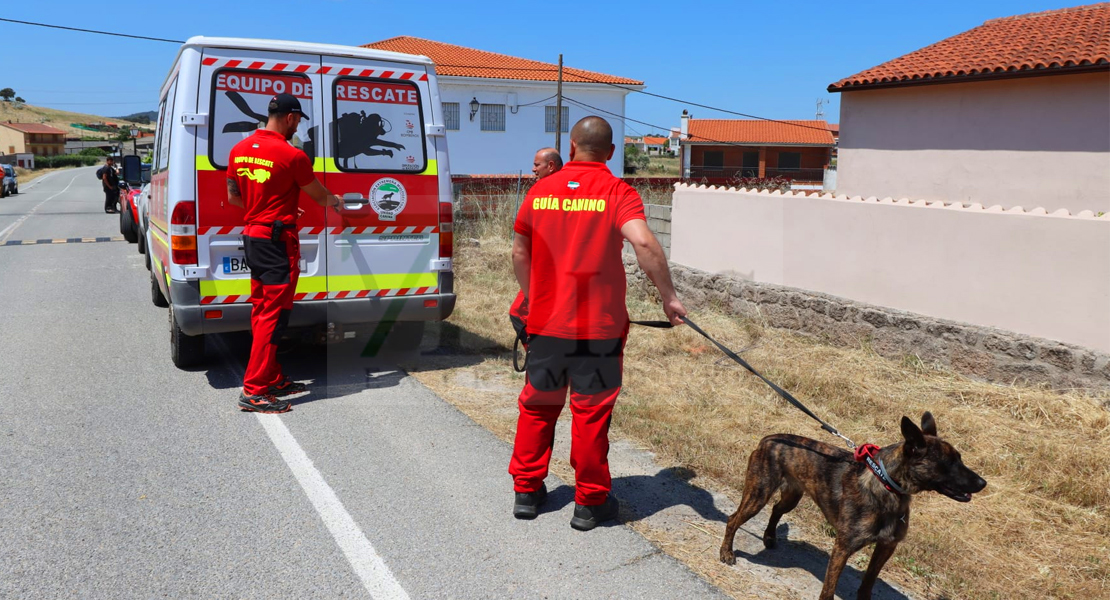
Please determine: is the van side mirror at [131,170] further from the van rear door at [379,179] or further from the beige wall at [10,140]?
the beige wall at [10,140]

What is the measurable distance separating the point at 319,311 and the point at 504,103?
32.0 m

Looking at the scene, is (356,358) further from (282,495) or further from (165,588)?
(165,588)

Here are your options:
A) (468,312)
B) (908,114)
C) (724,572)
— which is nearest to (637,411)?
(724,572)

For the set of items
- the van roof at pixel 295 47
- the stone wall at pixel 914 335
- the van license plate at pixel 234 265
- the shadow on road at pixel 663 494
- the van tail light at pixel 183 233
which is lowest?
the shadow on road at pixel 663 494

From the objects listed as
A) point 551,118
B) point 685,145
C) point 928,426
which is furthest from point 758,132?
point 928,426

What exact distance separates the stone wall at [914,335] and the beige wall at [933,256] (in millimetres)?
111

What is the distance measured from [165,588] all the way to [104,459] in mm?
1732

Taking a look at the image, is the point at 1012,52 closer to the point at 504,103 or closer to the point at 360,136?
the point at 360,136

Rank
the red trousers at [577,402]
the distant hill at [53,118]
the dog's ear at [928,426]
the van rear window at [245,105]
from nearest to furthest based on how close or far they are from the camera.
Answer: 1. the dog's ear at [928,426]
2. the red trousers at [577,402]
3. the van rear window at [245,105]
4. the distant hill at [53,118]

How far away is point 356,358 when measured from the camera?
7.23m

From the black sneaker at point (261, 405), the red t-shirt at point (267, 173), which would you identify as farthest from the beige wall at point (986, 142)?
the black sneaker at point (261, 405)

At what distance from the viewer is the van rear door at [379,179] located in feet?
20.4

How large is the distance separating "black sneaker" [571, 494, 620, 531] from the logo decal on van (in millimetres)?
3270

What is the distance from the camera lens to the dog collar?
9.75 feet
